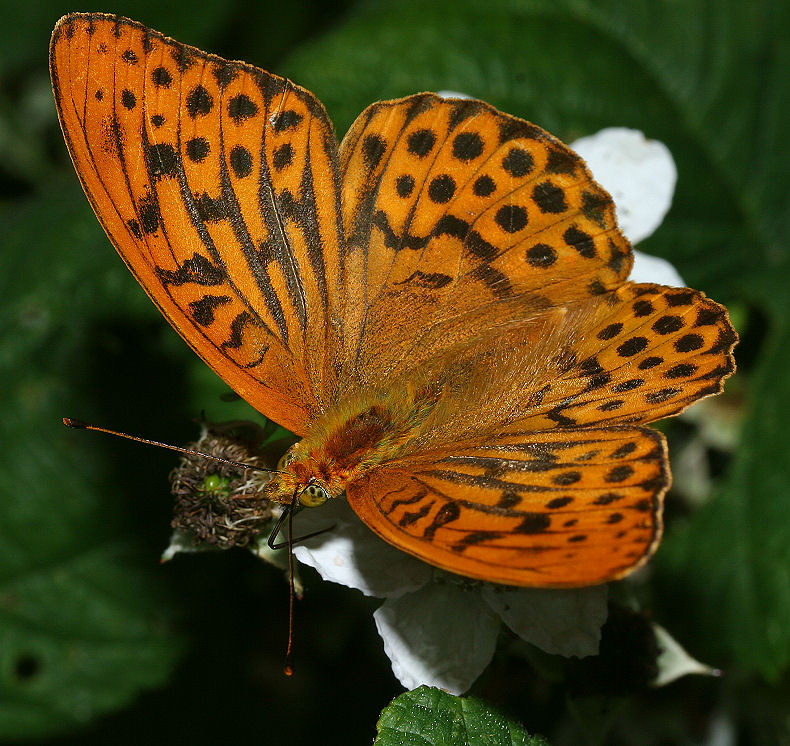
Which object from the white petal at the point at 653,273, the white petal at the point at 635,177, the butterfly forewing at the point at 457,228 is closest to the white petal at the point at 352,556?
the butterfly forewing at the point at 457,228

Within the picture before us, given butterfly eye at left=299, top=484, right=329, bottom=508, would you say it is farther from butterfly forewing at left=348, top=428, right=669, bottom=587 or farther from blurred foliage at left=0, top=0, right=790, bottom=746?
blurred foliage at left=0, top=0, right=790, bottom=746

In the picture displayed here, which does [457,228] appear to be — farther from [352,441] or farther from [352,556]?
[352,556]

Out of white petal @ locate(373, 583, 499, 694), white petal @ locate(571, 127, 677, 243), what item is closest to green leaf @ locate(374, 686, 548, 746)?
white petal @ locate(373, 583, 499, 694)

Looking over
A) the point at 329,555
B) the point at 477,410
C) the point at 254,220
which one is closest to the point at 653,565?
the point at 477,410

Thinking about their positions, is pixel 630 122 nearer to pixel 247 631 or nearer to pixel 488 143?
pixel 488 143

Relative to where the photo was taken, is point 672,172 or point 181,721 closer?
point 672,172

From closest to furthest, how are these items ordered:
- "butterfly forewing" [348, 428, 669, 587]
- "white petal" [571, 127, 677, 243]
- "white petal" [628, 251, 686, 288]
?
"butterfly forewing" [348, 428, 669, 587] < "white petal" [628, 251, 686, 288] < "white petal" [571, 127, 677, 243]

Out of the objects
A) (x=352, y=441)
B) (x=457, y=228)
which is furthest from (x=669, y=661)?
(x=457, y=228)
